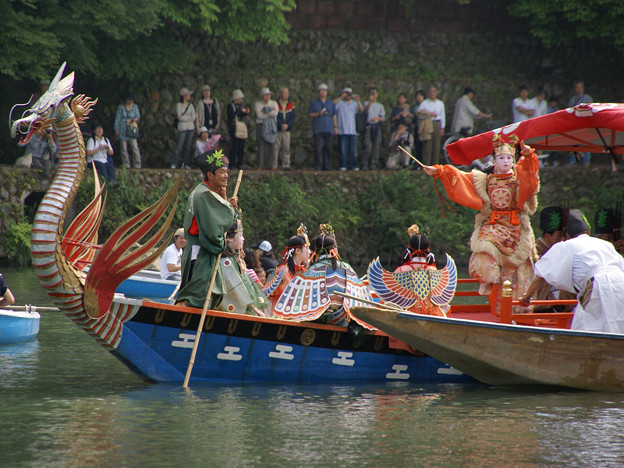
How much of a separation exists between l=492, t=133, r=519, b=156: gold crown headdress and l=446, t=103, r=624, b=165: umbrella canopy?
0.17 ft

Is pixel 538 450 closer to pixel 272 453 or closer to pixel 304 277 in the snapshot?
pixel 272 453

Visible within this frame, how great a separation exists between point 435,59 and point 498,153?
16944mm

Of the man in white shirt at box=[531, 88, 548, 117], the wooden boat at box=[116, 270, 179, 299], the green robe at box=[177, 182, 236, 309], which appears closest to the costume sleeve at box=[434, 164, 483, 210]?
the green robe at box=[177, 182, 236, 309]

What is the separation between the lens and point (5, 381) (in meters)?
9.85

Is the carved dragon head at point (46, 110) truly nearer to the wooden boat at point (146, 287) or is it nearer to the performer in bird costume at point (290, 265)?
the performer in bird costume at point (290, 265)

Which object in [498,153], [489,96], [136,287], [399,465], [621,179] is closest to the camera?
[399,465]

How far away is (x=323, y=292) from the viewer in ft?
31.7

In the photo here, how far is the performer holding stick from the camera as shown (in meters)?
10.8

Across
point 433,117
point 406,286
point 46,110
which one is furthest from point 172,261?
point 433,117

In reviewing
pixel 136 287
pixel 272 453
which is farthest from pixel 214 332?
pixel 136 287

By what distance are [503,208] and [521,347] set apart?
1995 mm

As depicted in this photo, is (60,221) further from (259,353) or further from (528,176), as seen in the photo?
(528,176)

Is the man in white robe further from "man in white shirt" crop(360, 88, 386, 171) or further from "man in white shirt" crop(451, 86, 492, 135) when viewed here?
"man in white shirt" crop(451, 86, 492, 135)

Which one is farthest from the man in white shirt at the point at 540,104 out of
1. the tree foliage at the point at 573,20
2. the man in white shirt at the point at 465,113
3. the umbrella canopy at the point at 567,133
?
the umbrella canopy at the point at 567,133
